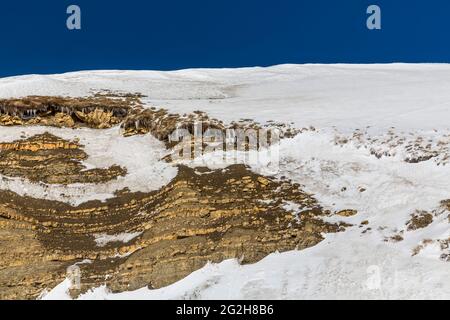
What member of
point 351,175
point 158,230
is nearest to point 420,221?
point 351,175

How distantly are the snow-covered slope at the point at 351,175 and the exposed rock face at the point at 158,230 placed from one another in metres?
0.61

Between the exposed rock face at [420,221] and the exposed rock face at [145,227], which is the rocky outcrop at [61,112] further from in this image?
the exposed rock face at [420,221]

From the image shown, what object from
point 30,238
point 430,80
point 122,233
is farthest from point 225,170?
point 430,80

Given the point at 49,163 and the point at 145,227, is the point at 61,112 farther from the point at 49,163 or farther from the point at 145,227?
the point at 145,227

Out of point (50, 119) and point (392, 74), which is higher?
point (392, 74)

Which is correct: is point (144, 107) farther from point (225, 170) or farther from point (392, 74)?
point (392, 74)

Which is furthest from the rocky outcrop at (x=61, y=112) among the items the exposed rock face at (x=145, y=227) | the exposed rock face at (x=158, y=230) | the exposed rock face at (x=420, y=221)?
the exposed rock face at (x=420, y=221)

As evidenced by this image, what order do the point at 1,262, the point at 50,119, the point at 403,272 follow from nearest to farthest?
the point at 403,272
the point at 1,262
the point at 50,119

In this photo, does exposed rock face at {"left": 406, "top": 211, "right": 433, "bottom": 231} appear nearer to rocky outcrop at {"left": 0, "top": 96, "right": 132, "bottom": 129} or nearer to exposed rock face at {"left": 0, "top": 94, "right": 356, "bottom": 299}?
exposed rock face at {"left": 0, "top": 94, "right": 356, "bottom": 299}

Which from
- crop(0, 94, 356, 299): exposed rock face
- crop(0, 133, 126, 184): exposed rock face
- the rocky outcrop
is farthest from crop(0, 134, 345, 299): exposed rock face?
the rocky outcrop

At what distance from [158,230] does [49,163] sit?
9209 millimetres
